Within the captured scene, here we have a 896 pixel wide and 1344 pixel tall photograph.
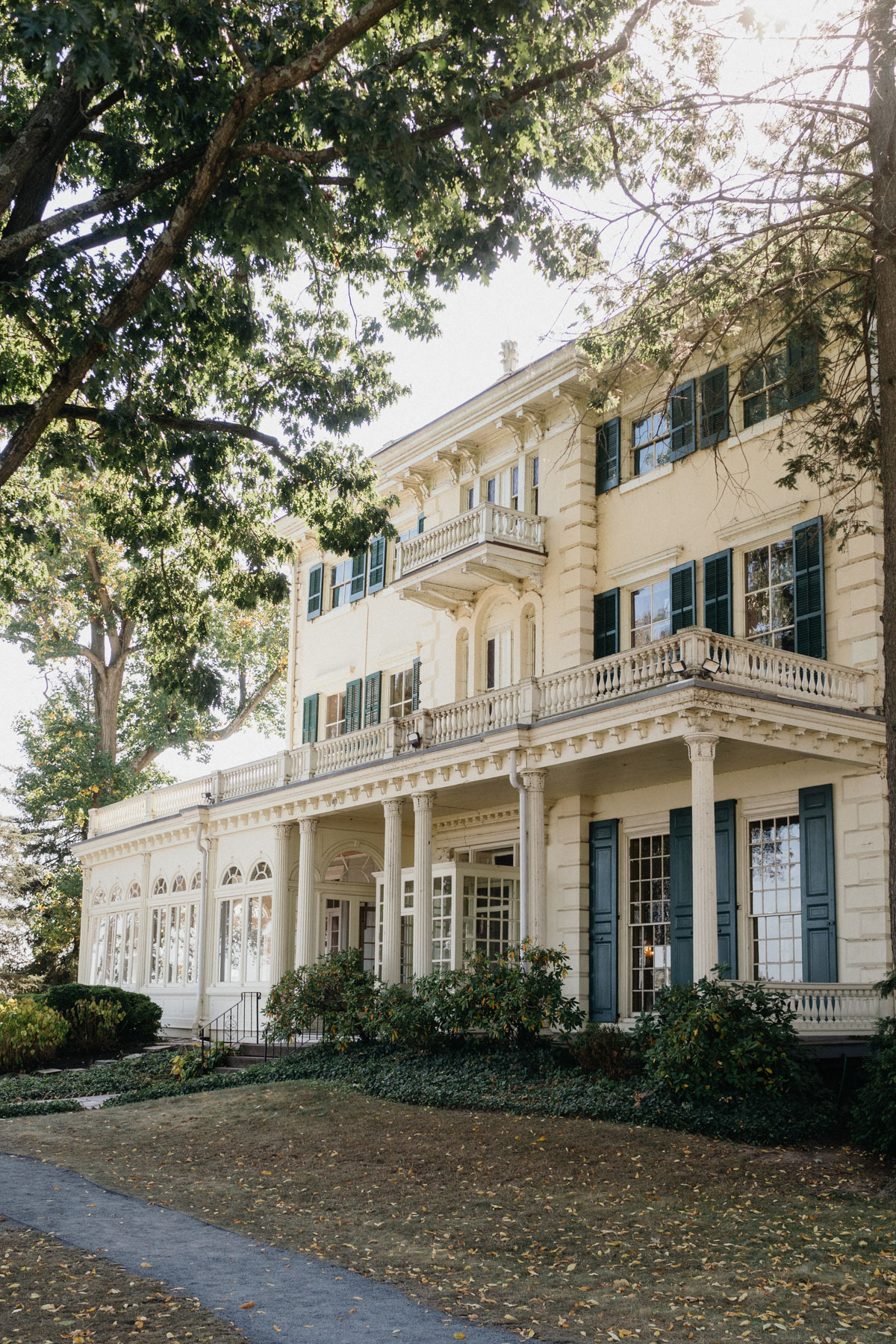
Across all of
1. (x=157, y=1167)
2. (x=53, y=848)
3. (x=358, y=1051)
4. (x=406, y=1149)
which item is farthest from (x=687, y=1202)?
(x=53, y=848)

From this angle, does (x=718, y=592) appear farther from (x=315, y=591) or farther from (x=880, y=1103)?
(x=315, y=591)

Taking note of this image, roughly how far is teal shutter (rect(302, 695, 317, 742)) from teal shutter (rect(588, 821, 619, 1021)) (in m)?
10.1

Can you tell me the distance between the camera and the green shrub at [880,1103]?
12.0 m

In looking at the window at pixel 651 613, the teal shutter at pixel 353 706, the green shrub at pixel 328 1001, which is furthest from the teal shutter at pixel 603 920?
the teal shutter at pixel 353 706

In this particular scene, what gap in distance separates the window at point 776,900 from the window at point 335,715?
41.1 feet

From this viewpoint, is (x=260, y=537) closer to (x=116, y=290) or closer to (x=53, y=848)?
(x=116, y=290)

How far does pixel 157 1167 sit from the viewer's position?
12.6 metres

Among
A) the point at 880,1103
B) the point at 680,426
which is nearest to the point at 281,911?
the point at 680,426

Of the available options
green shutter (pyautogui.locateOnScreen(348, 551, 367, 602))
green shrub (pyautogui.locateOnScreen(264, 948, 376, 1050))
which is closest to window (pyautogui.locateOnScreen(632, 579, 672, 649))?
green shrub (pyautogui.locateOnScreen(264, 948, 376, 1050))

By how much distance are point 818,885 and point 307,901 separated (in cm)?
1056

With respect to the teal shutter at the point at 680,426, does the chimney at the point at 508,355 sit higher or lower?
higher

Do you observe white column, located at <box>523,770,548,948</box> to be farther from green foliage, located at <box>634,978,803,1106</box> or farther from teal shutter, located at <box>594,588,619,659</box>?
green foliage, located at <box>634,978,803,1106</box>

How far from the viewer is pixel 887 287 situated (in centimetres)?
1252

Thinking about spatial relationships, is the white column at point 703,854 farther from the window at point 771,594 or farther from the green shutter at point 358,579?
the green shutter at point 358,579
